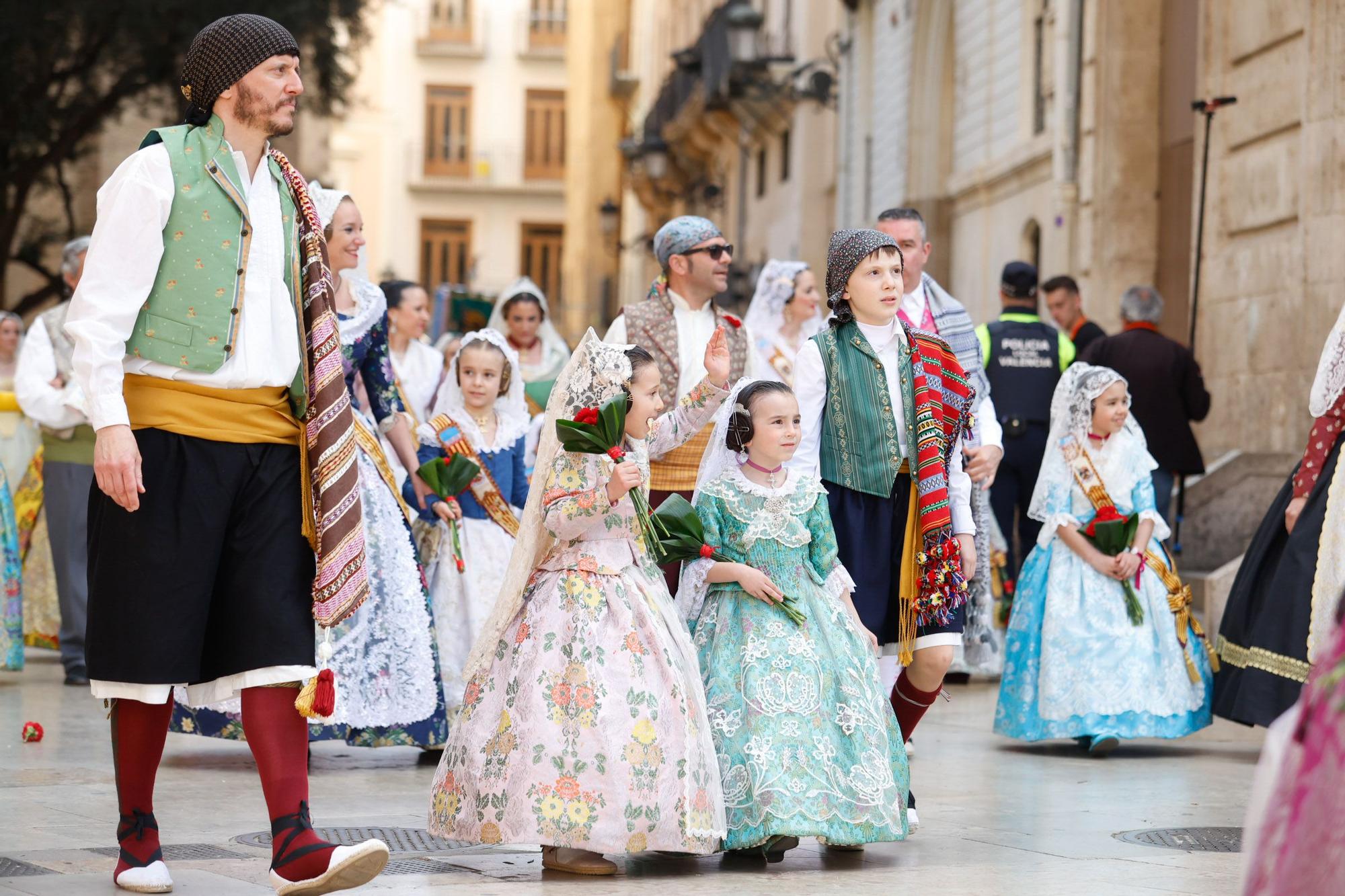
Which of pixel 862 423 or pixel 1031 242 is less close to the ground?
pixel 1031 242

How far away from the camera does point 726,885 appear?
17.8 feet

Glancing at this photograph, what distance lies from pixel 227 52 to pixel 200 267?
0.56 metres

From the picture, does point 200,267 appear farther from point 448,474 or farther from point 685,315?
point 448,474

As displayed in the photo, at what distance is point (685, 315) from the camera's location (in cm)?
783

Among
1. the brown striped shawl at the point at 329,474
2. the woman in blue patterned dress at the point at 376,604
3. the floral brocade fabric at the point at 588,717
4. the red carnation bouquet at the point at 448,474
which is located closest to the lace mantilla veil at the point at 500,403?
the red carnation bouquet at the point at 448,474

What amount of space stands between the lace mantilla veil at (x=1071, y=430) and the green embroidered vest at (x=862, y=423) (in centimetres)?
282

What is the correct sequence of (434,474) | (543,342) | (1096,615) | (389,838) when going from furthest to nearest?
(543,342), (1096,615), (434,474), (389,838)

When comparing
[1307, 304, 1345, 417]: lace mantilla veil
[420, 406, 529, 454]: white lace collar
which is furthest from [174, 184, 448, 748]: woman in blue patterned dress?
[1307, 304, 1345, 417]: lace mantilla veil

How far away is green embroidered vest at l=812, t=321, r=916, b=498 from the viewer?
633 cm

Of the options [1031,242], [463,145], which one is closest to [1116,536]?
[1031,242]

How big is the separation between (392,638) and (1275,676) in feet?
11.2

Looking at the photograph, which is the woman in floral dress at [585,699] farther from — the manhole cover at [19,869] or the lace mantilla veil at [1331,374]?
the lace mantilla veil at [1331,374]

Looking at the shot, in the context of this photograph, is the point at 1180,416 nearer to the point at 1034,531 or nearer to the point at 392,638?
the point at 1034,531

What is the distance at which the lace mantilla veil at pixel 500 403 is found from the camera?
8.75 m
